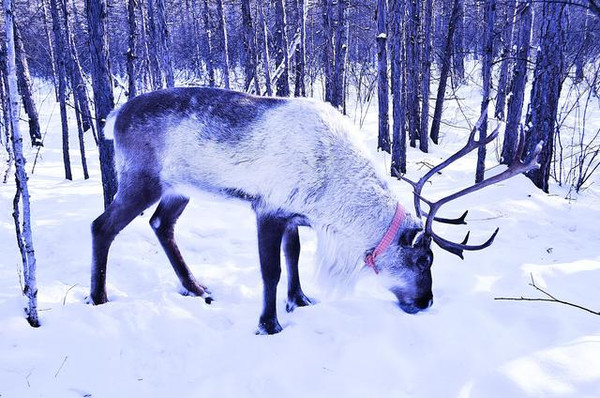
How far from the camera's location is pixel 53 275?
314 centimetres

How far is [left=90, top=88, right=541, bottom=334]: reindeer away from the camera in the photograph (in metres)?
2.57

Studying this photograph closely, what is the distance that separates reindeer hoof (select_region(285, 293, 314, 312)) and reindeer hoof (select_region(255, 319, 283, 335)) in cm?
31

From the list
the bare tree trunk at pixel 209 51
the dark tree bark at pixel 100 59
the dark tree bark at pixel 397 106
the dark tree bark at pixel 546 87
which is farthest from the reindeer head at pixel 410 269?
the bare tree trunk at pixel 209 51

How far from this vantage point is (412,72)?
10023mm

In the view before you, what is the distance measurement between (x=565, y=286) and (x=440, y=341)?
1178 mm

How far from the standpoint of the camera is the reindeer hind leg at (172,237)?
3046 mm

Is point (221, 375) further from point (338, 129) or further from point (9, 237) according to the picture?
point (9, 237)

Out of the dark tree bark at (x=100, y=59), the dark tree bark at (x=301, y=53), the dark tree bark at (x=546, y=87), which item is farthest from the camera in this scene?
the dark tree bark at (x=301, y=53)

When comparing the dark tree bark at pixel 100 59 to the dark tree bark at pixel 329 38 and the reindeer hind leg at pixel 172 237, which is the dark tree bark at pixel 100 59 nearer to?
the reindeer hind leg at pixel 172 237

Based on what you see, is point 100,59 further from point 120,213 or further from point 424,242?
point 424,242

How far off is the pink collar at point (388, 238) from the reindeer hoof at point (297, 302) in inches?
22.3

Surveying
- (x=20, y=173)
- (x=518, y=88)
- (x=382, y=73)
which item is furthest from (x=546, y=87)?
(x=20, y=173)

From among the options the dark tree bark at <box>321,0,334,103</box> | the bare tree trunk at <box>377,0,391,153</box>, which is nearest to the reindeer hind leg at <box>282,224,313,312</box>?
the bare tree trunk at <box>377,0,391,153</box>

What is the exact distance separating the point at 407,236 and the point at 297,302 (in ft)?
2.90
